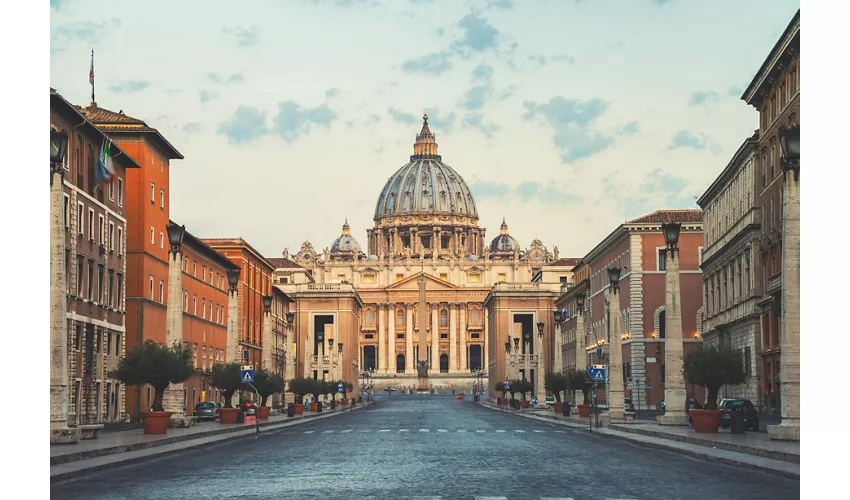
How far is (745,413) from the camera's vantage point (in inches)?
1673

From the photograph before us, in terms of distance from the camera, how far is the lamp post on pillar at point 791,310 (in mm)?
32312

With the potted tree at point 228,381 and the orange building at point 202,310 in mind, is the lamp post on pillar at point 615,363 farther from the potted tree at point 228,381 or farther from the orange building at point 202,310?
the orange building at point 202,310

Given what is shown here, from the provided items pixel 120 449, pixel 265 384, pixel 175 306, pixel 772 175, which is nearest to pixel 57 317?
pixel 120 449

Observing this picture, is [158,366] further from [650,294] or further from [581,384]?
[650,294]

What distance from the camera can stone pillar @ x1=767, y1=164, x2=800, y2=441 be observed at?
32.4 meters

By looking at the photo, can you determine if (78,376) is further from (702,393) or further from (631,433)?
(702,393)

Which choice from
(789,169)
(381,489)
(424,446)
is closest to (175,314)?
(424,446)

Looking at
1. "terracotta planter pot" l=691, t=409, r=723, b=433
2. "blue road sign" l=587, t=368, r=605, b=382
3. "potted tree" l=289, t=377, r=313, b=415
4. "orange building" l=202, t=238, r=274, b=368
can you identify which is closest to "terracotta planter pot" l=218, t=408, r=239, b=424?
"blue road sign" l=587, t=368, r=605, b=382

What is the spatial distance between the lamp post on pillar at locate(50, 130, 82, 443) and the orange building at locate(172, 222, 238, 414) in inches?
1722

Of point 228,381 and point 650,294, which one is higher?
point 650,294

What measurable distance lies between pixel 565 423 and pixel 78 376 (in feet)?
73.7

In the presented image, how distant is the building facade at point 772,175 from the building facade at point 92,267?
1194 inches

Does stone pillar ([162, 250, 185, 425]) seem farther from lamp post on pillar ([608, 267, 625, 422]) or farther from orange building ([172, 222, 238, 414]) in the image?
orange building ([172, 222, 238, 414])

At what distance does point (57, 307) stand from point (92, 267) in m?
28.8
